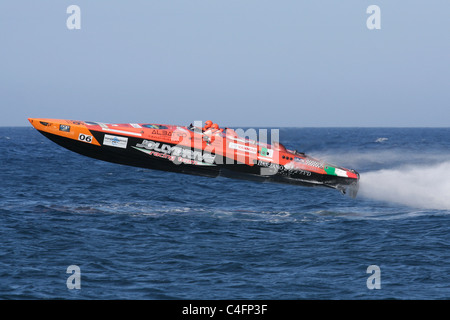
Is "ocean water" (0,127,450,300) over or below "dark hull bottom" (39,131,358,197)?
below

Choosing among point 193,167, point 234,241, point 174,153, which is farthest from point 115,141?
point 234,241

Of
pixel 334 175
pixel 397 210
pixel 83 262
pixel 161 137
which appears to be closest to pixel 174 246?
pixel 83 262

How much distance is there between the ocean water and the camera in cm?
2072

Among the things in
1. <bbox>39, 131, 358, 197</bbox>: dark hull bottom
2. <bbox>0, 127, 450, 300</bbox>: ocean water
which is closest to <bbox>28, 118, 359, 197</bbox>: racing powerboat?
<bbox>39, 131, 358, 197</bbox>: dark hull bottom

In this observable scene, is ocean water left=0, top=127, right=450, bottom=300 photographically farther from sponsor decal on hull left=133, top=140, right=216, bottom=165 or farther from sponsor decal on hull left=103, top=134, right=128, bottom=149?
sponsor decal on hull left=103, top=134, right=128, bottom=149

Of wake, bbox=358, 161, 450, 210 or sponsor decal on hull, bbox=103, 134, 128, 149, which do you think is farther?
wake, bbox=358, 161, 450, 210

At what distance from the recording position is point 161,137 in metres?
30.0

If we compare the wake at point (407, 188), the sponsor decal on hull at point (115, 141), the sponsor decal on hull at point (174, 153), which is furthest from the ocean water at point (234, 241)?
the sponsor decal on hull at point (115, 141)

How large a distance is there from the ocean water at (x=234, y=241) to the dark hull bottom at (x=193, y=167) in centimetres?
218

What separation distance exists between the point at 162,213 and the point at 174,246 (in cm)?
878

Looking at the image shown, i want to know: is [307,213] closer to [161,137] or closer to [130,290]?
[161,137]

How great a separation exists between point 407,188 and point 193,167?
1749cm

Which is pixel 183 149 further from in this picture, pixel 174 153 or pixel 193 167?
pixel 193 167

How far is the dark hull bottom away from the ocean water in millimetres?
2176
